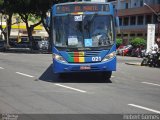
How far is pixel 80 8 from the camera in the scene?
16.1 m

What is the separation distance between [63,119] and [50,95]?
361cm

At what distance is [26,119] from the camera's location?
338 inches

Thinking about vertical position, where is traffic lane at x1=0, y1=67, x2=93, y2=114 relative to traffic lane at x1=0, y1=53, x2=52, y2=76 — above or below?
above

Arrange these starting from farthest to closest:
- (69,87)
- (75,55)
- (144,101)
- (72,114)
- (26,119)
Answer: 1. (75,55)
2. (69,87)
3. (144,101)
4. (72,114)
5. (26,119)

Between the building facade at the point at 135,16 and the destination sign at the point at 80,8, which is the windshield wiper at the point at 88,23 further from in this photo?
the building facade at the point at 135,16

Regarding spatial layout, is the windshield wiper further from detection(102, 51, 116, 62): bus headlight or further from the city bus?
detection(102, 51, 116, 62): bus headlight

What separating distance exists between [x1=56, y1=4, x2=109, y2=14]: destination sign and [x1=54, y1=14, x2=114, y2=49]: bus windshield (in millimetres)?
232

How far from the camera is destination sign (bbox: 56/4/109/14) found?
1605cm

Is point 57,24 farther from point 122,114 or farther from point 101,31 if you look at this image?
point 122,114

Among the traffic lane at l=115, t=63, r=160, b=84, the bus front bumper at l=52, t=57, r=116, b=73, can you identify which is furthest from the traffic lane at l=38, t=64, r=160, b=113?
the traffic lane at l=115, t=63, r=160, b=84

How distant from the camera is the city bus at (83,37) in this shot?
617 inches

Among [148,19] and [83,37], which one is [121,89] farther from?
[148,19]

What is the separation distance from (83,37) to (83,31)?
0.82ft

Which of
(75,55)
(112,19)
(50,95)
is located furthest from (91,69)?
(50,95)
